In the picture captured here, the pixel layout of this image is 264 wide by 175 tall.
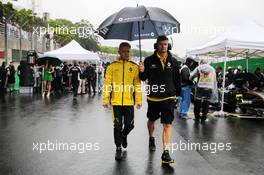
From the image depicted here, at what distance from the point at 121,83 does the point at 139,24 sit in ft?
4.75

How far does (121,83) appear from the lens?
6.03 metres

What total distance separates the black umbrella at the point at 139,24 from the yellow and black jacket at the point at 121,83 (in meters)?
0.73

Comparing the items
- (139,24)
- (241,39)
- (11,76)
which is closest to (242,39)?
(241,39)

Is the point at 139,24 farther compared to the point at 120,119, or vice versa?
the point at 139,24

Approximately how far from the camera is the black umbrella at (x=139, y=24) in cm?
604

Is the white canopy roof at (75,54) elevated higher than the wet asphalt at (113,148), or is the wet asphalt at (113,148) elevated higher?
the white canopy roof at (75,54)

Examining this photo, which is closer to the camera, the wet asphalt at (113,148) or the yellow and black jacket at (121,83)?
the wet asphalt at (113,148)

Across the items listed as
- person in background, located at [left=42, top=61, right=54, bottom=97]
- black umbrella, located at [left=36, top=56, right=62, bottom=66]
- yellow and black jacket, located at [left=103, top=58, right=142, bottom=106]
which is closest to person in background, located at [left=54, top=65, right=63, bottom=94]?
black umbrella, located at [left=36, top=56, right=62, bottom=66]

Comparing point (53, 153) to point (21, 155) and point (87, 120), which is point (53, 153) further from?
point (87, 120)

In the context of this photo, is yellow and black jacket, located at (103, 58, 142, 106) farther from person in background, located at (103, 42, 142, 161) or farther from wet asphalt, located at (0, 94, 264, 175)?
wet asphalt, located at (0, 94, 264, 175)

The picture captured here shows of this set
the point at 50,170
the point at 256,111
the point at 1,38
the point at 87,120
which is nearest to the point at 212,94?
the point at 256,111

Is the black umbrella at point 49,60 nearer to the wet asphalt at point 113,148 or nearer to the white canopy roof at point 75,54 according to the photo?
the white canopy roof at point 75,54

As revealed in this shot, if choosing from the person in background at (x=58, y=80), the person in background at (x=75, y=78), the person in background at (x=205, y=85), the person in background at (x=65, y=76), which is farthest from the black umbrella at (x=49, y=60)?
the person in background at (x=205, y=85)

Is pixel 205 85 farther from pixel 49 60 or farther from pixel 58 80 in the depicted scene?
pixel 58 80
